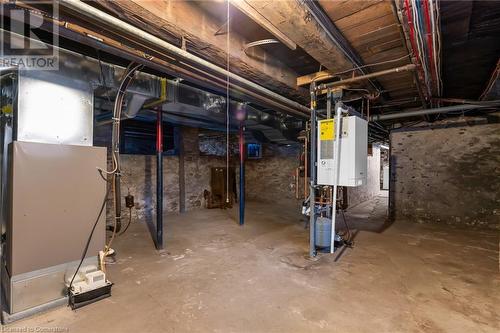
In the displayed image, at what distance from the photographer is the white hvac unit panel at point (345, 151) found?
2.72 m

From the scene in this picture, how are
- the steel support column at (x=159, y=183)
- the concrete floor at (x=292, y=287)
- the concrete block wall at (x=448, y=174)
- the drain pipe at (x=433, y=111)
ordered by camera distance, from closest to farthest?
the concrete floor at (x=292, y=287) → the steel support column at (x=159, y=183) → the drain pipe at (x=433, y=111) → the concrete block wall at (x=448, y=174)

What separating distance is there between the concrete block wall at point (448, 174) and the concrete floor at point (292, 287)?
0.91m

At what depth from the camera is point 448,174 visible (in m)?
4.81

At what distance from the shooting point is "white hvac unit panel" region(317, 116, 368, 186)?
2.72 metres

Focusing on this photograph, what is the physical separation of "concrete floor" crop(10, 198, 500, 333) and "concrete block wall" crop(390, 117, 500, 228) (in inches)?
35.8

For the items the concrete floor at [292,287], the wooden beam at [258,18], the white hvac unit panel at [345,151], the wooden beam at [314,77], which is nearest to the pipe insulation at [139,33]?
the wooden beam at [258,18]

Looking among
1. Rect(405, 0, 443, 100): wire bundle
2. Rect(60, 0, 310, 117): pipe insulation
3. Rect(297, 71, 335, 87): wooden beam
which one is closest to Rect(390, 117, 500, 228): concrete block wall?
Rect(405, 0, 443, 100): wire bundle

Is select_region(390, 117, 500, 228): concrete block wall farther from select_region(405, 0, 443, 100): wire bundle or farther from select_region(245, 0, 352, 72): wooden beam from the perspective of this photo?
select_region(245, 0, 352, 72): wooden beam

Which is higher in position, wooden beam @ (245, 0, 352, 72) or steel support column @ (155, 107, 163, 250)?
wooden beam @ (245, 0, 352, 72)

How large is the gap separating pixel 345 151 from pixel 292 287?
1.58 m

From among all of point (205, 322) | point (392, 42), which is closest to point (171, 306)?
point (205, 322)

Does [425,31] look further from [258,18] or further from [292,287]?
[292,287]

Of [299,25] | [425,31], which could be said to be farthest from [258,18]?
[425,31]

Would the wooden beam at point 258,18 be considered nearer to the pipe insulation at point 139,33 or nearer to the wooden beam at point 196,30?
the wooden beam at point 196,30
